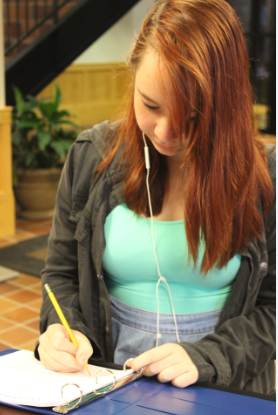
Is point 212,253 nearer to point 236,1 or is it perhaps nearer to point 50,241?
point 50,241

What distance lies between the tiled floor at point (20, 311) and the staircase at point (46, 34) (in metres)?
2.79

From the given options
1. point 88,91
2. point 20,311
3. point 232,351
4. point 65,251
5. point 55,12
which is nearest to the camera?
point 232,351

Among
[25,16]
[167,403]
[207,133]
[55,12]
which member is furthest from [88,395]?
[25,16]

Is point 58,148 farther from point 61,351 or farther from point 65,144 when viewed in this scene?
point 61,351

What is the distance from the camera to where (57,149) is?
489cm

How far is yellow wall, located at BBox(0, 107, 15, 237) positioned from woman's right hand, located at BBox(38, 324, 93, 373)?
3.53m

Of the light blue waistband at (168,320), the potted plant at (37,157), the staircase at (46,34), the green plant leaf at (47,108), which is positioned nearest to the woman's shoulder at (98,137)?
the light blue waistband at (168,320)

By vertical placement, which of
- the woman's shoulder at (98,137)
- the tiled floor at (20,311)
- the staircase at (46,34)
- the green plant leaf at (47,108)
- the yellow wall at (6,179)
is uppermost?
the staircase at (46,34)

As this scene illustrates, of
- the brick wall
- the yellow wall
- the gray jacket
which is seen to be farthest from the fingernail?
the brick wall

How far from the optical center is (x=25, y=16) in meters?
6.51

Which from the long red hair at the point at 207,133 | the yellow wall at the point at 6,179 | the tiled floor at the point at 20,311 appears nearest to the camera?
the long red hair at the point at 207,133

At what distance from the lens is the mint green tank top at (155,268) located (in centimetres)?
125

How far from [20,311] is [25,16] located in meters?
4.47

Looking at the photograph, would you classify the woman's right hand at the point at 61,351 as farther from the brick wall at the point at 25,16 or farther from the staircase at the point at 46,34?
the brick wall at the point at 25,16
